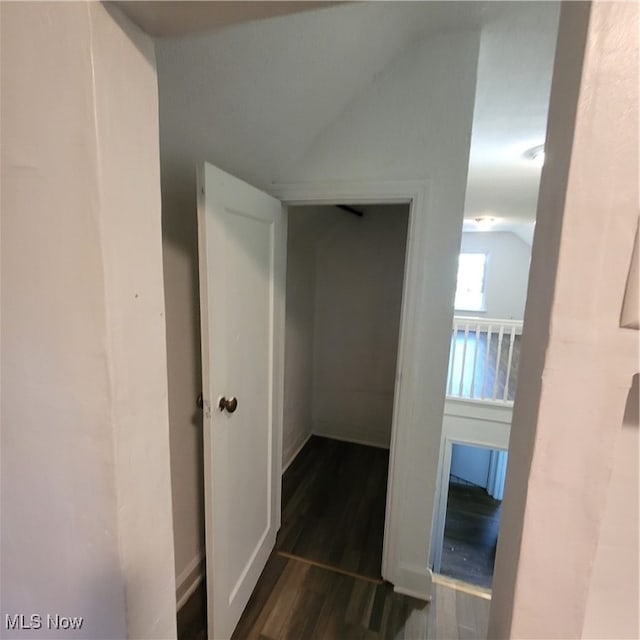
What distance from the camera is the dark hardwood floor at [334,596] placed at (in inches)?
58.9

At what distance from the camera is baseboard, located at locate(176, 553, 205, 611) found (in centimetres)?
152

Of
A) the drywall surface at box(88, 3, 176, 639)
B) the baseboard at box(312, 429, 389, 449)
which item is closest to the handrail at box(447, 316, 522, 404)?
the baseboard at box(312, 429, 389, 449)

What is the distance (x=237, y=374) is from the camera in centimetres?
136

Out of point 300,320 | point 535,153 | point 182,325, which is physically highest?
point 535,153

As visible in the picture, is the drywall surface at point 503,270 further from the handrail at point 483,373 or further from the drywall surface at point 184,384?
the drywall surface at point 184,384

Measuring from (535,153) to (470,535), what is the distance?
3.95 metres

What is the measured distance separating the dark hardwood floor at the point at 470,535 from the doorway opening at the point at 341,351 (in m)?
1.14

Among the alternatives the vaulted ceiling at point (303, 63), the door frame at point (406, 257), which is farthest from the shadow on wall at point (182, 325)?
the door frame at point (406, 257)

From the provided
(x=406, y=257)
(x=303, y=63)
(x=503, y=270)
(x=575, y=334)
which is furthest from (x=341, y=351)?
(x=503, y=270)

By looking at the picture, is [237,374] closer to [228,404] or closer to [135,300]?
[228,404]

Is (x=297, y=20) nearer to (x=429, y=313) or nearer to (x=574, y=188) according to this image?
(x=574, y=188)

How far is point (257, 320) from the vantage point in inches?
59.6

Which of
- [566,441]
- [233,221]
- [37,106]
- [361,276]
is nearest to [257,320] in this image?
[233,221]

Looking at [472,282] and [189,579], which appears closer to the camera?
[189,579]
